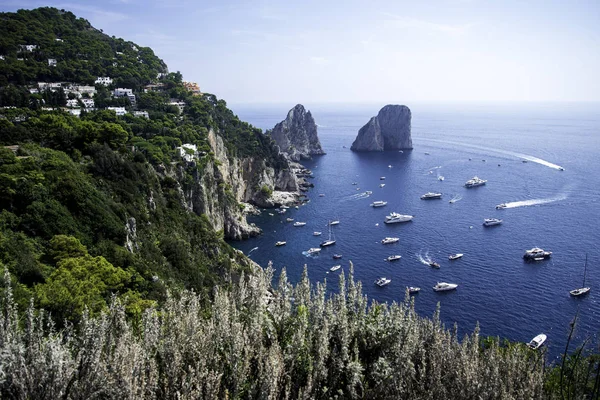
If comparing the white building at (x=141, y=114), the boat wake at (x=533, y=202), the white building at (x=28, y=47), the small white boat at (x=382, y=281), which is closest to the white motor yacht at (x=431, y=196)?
the boat wake at (x=533, y=202)

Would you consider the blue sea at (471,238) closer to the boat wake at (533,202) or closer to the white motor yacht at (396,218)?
the boat wake at (533,202)

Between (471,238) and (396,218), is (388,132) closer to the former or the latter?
(396,218)

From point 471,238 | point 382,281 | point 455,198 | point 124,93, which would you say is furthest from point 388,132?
point 382,281

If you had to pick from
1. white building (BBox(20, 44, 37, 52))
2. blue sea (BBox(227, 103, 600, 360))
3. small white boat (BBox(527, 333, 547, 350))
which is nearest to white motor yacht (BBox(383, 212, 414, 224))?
blue sea (BBox(227, 103, 600, 360))

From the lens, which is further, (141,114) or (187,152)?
(141,114)

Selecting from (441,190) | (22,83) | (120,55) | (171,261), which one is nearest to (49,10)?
(120,55)

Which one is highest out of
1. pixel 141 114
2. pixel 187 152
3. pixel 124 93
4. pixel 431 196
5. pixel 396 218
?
pixel 124 93

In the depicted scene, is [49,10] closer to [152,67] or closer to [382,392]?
[152,67]
